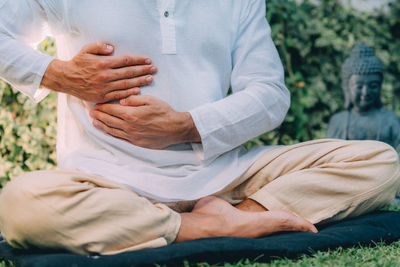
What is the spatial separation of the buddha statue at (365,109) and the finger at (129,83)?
197 centimetres

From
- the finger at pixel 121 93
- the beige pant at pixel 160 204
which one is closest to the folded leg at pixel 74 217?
the beige pant at pixel 160 204

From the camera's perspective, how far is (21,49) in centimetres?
208

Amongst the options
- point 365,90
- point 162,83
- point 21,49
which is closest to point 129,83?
point 162,83

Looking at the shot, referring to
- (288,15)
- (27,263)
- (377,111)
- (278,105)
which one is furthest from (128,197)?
(288,15)

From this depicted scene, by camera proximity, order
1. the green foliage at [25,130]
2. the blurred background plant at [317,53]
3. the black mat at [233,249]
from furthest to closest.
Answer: the blurred background plant at [317,53] < the green foliage at [25,130] < the black mat at [233,249]

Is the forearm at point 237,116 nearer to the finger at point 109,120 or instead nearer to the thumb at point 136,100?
the thumb at point 136,100

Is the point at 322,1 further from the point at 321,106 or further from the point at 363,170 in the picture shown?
the point at 363,170

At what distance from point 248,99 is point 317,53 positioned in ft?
8.21

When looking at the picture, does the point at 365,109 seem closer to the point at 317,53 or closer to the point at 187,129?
the point at 317,53

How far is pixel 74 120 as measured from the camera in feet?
7.33

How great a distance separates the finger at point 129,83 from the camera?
208 centimetres

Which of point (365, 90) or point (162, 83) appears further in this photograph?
point (365, 90)

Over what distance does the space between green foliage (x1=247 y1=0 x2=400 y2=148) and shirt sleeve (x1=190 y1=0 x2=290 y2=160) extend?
170cm

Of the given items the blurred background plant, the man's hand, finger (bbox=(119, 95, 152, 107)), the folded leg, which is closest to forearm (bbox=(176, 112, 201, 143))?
the man's hand
